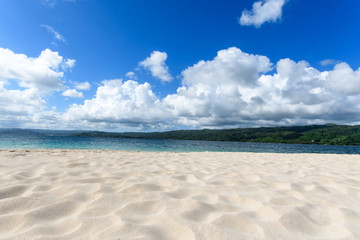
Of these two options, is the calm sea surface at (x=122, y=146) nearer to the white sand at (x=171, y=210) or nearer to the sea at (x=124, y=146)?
the sea at (x=124, y=146)

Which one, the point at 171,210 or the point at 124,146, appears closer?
the point at 171,210

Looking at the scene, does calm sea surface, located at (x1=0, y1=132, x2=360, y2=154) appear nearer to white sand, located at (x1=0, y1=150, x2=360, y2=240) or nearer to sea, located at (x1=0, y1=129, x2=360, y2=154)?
sea, located at (x1=0, y1=129, x2=360, y2=154)

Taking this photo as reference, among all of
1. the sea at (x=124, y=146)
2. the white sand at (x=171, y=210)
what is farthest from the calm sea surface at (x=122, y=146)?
the white sand at (x=171, y=210)

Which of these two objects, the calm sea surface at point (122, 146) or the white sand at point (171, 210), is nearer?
the white sand at point (171, 210)

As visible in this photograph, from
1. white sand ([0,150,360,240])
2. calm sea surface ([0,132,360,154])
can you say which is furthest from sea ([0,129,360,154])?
white sand ([0,150,360,240])

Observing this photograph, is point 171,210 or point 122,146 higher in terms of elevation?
point 171,210

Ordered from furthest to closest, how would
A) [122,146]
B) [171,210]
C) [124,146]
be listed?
[124,146], [122,146], [171,210]

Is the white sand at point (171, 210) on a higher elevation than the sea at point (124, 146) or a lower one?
higher

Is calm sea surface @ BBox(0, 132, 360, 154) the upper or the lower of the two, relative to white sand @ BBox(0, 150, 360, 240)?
lower

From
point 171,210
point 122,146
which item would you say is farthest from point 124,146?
point 171,210

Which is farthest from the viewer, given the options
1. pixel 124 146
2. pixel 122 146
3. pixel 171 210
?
pixel 124 146

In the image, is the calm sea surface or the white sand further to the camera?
the calm sea surface

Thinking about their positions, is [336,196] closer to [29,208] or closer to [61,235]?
[61,235]

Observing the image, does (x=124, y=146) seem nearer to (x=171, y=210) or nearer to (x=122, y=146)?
(x=122, y=146)
